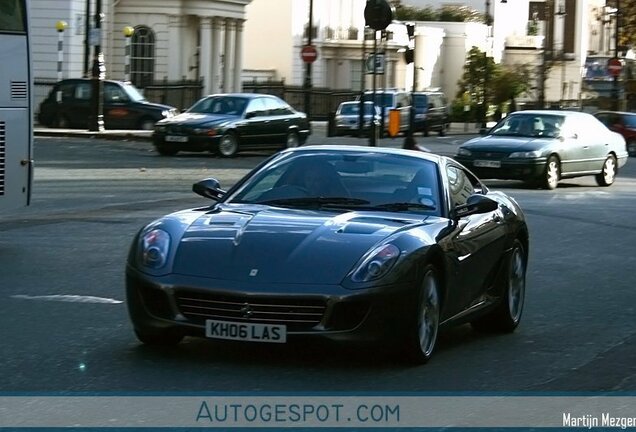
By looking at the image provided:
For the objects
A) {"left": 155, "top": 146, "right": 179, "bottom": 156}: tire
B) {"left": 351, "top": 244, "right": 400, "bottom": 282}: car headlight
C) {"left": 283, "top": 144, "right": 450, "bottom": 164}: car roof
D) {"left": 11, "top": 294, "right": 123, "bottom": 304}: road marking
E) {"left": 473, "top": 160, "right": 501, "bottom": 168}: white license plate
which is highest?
{"left": 283, "top": 144, "right": 450, "bottom": 164}: car roof

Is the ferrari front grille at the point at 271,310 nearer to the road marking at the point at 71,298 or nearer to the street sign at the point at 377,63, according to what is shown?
the road marking at the point at 71,298

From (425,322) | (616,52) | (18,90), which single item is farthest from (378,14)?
(616,52)

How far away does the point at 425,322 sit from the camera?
881cm

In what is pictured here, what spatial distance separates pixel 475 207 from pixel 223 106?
26872mm

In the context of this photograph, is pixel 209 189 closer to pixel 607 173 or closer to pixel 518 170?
pixel 518 170

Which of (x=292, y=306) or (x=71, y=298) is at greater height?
(x=292, y=306)

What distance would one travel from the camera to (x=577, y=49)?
4385 inches

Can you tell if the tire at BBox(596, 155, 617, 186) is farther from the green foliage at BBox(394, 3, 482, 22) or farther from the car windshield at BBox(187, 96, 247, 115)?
the green foliage at BBox(394, 3, 482, 22)

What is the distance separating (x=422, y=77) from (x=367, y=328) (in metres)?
79.5

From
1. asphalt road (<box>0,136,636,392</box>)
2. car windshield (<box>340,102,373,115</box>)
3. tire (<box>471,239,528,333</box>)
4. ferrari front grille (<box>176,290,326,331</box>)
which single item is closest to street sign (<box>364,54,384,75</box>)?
car windshield (<box>340,102,373,115</box>)

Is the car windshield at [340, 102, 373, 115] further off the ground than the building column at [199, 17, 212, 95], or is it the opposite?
the building column at [199, 17, 212, 95]

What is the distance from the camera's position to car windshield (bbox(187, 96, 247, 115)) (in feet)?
118

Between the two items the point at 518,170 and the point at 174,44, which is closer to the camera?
the point at 518,170

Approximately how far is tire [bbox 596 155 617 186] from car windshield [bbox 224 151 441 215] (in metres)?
21.7
